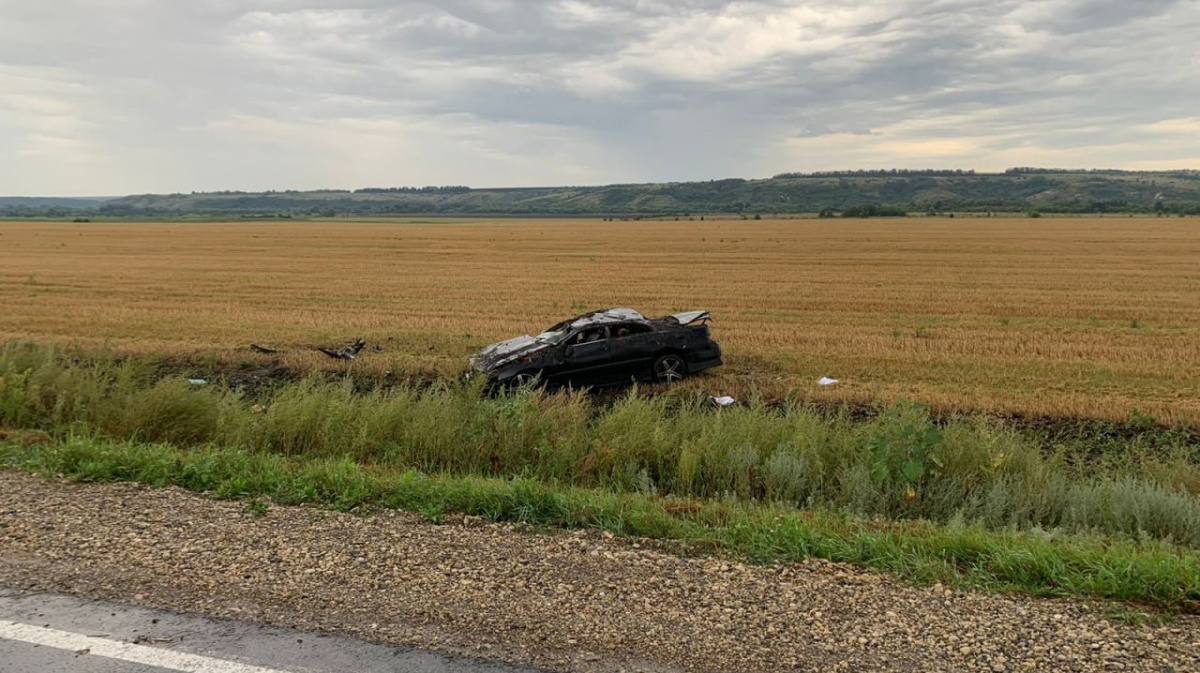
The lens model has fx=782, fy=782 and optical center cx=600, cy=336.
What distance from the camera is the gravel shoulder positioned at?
377 centimetres

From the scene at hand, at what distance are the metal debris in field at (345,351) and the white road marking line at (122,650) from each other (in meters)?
11.3

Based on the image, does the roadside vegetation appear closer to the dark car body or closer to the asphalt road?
the dark car body

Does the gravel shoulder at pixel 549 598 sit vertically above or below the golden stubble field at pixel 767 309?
above

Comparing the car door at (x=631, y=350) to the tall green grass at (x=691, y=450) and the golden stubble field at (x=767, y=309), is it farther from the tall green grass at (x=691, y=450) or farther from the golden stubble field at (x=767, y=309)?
the tall green grass at (x=691, y=450)

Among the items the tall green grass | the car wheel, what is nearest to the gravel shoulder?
A: the tall green grass

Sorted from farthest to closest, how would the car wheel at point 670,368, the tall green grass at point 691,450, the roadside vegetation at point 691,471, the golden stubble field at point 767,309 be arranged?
1. the golden stubble field at point 767,309
2. the car wheel at point 670,368
3. the tall green grass at point 691,450
4. the roadside vegetation at point 691,471

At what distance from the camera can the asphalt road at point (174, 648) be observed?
3.62 meters

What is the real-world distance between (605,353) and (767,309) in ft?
34.9

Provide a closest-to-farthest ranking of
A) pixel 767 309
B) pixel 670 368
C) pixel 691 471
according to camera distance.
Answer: pixel 691 471
pixel 670 368
pixel 767 309

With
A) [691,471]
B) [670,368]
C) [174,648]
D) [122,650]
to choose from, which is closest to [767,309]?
[670,368]

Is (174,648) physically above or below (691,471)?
A: above

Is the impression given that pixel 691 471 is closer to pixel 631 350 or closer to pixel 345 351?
pixel 631 350

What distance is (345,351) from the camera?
1542cm

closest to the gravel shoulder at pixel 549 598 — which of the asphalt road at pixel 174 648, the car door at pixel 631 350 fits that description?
the asphalt road at pixel 174 648
